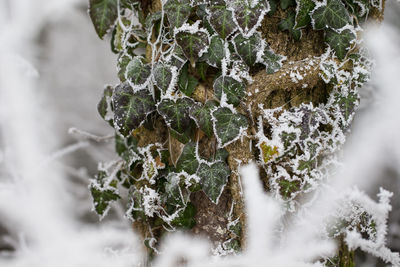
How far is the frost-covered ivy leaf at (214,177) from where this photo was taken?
934 mm

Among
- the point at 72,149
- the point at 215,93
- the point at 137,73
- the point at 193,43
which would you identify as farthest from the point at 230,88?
the point at 72,149

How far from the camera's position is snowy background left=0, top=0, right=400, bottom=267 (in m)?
1.03

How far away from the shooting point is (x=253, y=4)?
89cm

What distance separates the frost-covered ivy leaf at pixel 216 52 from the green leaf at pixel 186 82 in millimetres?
74

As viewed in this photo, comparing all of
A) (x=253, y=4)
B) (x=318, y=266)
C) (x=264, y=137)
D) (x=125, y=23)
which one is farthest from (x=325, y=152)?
(x=125, y=23)

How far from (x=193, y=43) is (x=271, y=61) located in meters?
0.21

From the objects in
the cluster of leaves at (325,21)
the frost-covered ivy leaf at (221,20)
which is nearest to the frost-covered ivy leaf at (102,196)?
the frost-covered ivy leaf at (221,20)

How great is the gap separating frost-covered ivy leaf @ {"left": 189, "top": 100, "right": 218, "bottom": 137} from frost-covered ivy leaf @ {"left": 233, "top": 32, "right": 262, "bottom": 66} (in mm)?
141

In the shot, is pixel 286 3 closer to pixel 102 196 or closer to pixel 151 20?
pixel 151 20

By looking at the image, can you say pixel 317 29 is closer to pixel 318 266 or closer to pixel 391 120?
pixel 391 120

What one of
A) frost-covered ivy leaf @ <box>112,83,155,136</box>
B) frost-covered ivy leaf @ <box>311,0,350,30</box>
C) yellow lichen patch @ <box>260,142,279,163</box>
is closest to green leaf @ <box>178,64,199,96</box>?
frost-covered ivy leaf @ <box>112,83,155,136</box>

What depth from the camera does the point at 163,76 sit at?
0.95 m

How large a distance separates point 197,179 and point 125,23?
1.78 feet

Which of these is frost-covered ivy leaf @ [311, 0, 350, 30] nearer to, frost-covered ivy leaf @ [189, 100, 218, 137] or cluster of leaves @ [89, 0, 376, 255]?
cluster of leaves @ [89, 0, 376, 255]
